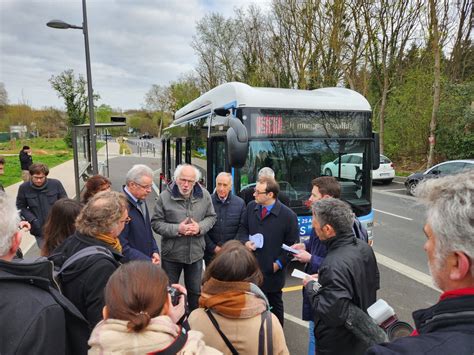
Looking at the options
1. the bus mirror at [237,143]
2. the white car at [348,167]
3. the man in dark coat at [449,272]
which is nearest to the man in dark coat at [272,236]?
the bus mirror at [237,143]

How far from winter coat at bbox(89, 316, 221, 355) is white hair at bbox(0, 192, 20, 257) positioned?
2.22ft

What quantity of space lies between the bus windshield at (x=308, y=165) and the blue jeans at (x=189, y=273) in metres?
1.61

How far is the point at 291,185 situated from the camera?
530 cm

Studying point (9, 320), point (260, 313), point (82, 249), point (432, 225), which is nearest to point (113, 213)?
point (82, 249)

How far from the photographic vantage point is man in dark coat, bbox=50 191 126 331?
1.92 m

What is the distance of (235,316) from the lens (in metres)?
1.64

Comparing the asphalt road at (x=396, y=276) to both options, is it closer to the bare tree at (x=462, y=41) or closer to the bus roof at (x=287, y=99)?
the bus roof at (x=287, y=99)

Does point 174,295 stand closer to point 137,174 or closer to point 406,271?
point 137,174

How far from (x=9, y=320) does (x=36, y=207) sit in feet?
13.7

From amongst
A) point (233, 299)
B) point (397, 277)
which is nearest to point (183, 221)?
point (233, 299)

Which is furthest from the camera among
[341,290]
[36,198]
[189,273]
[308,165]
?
[308,165]

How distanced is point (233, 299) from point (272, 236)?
78.9 inches

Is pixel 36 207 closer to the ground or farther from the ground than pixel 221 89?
closer to the ground

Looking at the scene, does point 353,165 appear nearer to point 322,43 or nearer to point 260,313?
point 260,313
